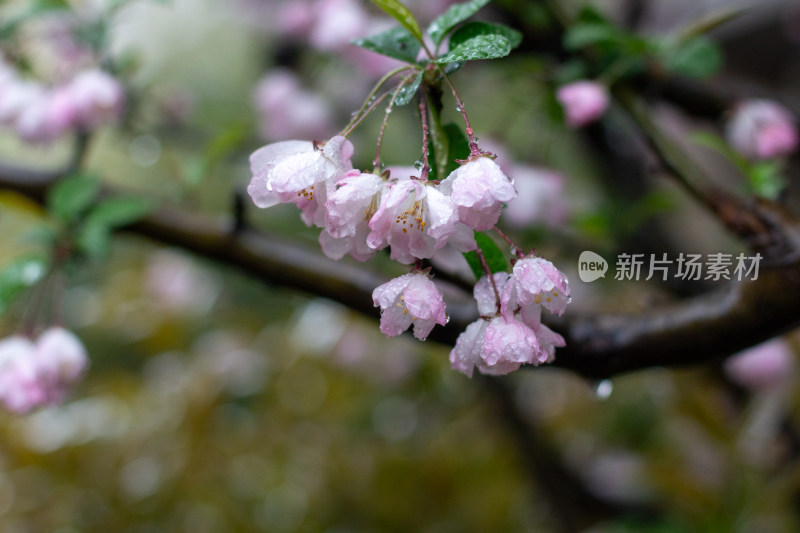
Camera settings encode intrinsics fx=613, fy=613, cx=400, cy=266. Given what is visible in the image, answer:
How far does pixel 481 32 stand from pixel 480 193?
17 cm

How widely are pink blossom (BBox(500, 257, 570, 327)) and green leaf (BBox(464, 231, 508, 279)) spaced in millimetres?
23

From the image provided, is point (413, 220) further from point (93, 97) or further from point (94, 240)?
point (93, 97)

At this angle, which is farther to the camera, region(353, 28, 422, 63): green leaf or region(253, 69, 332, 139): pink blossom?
region(253, 69, 332, 139): pink blossom

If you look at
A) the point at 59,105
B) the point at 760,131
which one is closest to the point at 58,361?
the point at 59,105

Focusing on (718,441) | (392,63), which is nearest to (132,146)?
(392,63)

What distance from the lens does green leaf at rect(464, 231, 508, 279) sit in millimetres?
387

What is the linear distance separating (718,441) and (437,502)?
0.61m

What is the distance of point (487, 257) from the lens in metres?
0.40

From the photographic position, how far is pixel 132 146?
48.5 inches

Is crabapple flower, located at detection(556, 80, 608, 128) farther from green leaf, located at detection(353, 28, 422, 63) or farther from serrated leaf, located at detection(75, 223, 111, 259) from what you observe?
serrated leaf, located at detection(75, 223, 111, 259)

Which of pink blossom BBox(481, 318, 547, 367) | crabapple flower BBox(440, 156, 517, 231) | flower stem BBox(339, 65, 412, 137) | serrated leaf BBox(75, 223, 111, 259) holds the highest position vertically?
flower stem BBox(339, 65, 412, 137)

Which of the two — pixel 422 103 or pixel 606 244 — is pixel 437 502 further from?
pixel 422 103

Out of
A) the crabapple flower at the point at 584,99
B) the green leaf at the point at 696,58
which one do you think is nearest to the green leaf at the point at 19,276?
the crabapple flower at the point at 584,99

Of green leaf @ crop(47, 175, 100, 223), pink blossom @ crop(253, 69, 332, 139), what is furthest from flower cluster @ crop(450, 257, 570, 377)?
pink blossom @ crop(253, 69, 332, 139)
